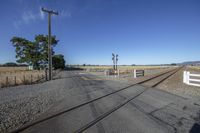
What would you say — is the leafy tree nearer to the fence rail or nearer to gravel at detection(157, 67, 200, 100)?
the fence rail

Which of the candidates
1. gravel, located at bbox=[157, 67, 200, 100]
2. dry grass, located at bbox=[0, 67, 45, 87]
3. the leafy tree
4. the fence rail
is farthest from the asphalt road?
the leafy tree

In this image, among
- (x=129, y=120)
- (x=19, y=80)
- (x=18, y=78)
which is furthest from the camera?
(x=18, y=78)

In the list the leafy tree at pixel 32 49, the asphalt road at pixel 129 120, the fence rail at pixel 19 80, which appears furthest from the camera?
the leafy tree at pixel 32 49

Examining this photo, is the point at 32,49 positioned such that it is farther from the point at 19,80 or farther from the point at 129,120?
the point at 129,120

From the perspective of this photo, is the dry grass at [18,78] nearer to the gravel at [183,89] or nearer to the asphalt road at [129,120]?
the asphalt road at [129,120]

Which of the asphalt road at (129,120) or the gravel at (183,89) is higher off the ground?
the asphalt road at (129,120)

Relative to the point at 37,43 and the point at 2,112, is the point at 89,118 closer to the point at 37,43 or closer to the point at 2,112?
the point at 2,112

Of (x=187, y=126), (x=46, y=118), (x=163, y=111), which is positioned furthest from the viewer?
(x=163, y=111)

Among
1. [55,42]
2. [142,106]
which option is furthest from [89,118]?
[55,42]

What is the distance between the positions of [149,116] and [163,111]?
0.94 meters

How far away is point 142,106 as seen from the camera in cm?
608

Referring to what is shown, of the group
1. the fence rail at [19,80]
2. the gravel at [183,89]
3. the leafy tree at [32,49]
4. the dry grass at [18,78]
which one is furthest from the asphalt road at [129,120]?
the leafy tree at [32,49]

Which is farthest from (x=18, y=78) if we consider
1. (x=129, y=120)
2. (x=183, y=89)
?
(x=183, y=89)

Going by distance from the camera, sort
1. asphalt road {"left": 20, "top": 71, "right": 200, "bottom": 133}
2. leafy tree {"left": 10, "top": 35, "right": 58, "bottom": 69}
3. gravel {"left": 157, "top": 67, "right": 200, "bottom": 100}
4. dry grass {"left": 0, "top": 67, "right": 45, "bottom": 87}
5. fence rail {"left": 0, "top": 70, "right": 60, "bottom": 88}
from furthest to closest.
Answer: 1. leafy tree {"left": 10, "top": 35, "right": 58, "bottom": 69}
2. dry grass {"left": 0, "top": 67, "right": 45, "bottom": 87}
3. fence rail {"left": 0, "top": 70, "right": 60, "bottom": 88}
4. gravel {"left": 157, "top": 67, "right": 200, "bottom": 100}
5. asphalt road {"left": 20, "top": 71, "right": 200, "bottom": 133}
